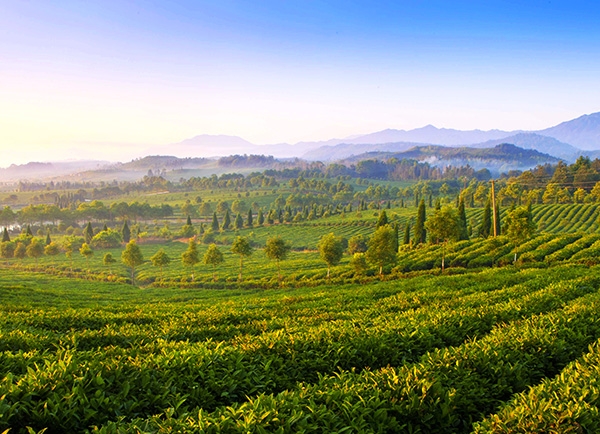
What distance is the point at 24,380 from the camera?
16.7ft

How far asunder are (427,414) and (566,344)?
4459 mm

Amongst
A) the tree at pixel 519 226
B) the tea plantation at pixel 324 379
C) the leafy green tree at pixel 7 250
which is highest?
the tea plantation at pixel 324 379

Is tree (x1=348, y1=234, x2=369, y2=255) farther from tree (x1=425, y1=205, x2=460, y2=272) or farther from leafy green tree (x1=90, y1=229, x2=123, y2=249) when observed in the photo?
leafy green tree (x1=90, y1=229, x2=123, y2=249)

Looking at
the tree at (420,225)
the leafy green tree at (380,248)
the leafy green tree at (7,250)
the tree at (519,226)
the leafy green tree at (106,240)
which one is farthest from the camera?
the leafy green tree at (106,240)

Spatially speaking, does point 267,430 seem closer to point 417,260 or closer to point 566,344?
point 566,344

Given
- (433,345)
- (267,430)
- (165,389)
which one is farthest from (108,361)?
(433,345)

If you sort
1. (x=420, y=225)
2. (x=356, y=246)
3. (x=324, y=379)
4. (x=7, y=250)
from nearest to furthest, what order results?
(x=324, y=379)
(x=420, y=225)
(x=356, y=246)
(x=7, y=250)

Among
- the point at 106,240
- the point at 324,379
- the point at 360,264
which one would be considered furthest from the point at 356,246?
the point at 324,379

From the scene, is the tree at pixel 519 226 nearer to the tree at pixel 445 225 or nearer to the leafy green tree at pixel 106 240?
the tree at pixel 445 225

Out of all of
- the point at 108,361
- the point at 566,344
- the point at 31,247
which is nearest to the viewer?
the point at 108,361

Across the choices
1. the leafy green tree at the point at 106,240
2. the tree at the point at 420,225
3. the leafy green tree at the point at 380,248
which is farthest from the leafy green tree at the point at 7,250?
the tree at the point at 420,225

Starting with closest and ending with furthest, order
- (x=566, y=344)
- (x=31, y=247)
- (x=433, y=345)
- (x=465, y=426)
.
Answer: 1. (x=465, y=426)
2. (x=566, y=344)
3. (x=433, y=345)
4. (x=31, y=247)

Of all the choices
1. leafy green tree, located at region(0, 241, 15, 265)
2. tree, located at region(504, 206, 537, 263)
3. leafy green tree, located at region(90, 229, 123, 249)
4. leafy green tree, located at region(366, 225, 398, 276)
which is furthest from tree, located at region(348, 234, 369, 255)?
leafy green tree, located at region(0, 241, 15, 265)

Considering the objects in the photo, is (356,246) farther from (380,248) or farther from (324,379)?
(324,379)
